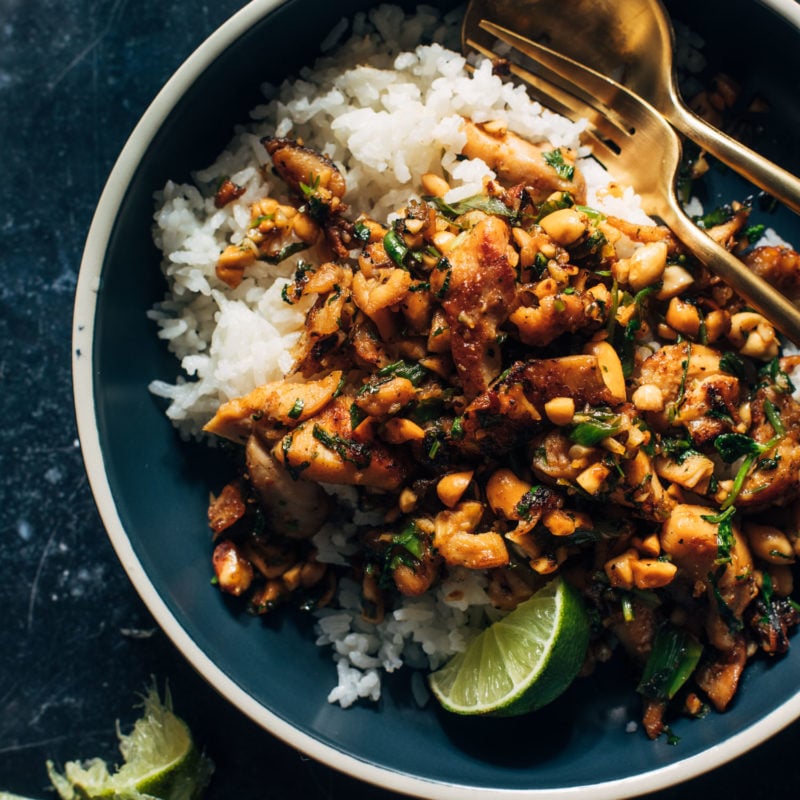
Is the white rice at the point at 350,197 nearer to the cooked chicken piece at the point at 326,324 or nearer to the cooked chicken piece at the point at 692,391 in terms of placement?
the cooked chicken piece at the point at 326,324

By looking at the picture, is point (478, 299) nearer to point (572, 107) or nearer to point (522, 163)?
point (522, 163)

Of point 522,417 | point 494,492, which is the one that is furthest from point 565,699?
point 522,417

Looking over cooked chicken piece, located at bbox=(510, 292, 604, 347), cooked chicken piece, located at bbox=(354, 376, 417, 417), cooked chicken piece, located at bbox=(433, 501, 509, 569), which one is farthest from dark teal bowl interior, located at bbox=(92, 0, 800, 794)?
cooked chicken piece, located at bbox=(510, 292, 604, 347)

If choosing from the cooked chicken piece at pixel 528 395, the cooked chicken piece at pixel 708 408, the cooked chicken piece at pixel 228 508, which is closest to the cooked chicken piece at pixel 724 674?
the cooked chicken piece at pixel 708 408

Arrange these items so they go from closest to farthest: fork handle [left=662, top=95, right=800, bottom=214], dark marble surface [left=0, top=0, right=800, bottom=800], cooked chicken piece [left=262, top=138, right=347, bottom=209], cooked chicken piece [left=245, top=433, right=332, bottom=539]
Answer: fork handle [left=662, top=95, right=800, bottom=214]
cooked chicken piece [left=245, top=433, right=332, bottom=539]
cooked chicken piece [left=262, top=138, right=347, bottom=209]
dark marble surface [left=0, top=0, right=800, bottom=800]

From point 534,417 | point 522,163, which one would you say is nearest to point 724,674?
point 534,417

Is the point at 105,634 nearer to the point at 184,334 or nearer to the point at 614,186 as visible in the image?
the point at 184,334

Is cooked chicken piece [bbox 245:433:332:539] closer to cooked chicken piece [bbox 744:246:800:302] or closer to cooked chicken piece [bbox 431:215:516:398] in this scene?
cooked chicken piece [bbox 431:215:516:398]
